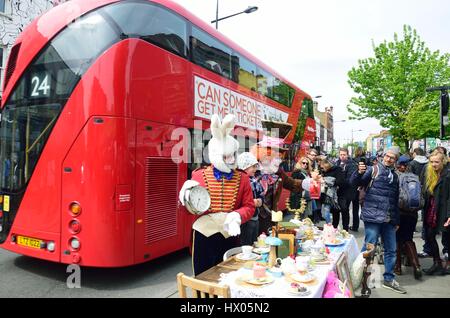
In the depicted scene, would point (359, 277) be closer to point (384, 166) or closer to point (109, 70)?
point (384, 166)

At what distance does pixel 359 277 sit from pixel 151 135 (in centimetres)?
321

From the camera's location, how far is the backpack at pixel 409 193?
180 inches

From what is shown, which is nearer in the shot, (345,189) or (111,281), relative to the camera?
(111,281)

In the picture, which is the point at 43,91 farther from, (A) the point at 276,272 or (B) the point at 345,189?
(B) the point at 345,189

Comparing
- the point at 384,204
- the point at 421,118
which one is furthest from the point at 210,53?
the point at 421,118

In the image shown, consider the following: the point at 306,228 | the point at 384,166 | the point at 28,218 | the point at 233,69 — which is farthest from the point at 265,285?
the point at 233,69

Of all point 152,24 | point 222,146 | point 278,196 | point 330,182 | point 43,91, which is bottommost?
point 278,196

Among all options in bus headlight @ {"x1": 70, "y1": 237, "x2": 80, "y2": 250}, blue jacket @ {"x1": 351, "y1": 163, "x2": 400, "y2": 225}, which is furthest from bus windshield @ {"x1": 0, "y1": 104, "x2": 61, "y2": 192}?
blue jacket @ {"x1": 351, "y1": 163, "x2": 400, "y2": 225}

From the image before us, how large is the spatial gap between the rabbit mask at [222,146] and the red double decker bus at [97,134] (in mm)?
1590

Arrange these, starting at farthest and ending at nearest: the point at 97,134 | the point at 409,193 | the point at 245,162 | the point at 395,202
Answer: the point at 409,193
the point at 395,202
the point at 97,134
the point at 245,162

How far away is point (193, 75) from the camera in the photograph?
557 cm

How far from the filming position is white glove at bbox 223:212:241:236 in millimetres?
2991

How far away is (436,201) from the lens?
5027 mm

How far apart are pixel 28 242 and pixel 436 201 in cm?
608
